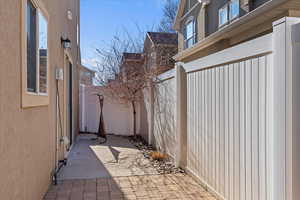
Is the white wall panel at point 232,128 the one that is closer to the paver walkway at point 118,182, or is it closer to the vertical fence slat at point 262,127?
the vertical fence slat at point 262,127

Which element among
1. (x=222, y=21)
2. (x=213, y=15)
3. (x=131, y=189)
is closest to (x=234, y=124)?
(x=131, y=189)

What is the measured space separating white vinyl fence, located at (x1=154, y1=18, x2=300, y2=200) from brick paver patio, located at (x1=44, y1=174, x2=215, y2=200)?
245 millimetres

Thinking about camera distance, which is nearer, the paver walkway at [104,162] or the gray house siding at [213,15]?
the paver walkway at [104,162]

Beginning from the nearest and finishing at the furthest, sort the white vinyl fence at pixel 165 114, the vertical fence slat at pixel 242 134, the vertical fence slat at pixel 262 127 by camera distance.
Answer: the vertical fence slat at pixel 262 127 → the vertical fence slat at pixel 242 134 → the white vinyl fence at pixel 165 114

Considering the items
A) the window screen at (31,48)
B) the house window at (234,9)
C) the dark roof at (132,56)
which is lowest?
the window screen at (31,48)

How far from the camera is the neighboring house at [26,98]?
2.18 metres

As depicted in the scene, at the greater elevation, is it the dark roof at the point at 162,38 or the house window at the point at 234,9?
the dark roof at the point at 162,38

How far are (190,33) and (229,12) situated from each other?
9.80ft

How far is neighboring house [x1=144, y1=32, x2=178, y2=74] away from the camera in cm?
1006

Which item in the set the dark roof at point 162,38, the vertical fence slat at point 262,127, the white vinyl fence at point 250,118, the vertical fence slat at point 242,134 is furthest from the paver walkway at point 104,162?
the dark roof at point 162,38

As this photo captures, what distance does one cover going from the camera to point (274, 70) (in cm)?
233

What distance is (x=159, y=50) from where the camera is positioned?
11297mm

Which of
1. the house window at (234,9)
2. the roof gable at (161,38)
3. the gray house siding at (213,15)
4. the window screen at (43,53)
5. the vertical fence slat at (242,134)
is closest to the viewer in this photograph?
the vertical fence slat at (242,134)

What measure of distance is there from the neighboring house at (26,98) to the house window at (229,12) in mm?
4937
